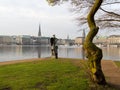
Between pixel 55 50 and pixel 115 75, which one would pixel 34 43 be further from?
pixel 115 75

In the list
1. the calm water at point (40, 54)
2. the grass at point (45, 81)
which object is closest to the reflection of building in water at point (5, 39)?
the calm water at point (40, 54)

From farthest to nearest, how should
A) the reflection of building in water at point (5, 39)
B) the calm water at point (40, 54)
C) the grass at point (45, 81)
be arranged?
the reflection of building in water at point (5, 39) < the calm water at point (40, 54) < the grass at point (45, 81)

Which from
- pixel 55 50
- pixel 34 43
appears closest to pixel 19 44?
pixel 34 43

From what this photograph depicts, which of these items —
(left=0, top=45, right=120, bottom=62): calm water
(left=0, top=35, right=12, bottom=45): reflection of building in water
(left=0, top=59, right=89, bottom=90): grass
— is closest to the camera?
(left=0, top=59, right=89, bottom=90): grass

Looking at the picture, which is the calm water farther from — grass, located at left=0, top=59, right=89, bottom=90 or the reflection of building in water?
the reflection of building in water

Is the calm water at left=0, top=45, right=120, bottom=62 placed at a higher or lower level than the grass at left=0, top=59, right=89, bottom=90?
lower

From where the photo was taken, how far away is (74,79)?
1304cm

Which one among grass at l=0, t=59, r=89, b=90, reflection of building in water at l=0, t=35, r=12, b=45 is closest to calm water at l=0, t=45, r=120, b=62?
grass at l=0, t=59, r=89, b=90

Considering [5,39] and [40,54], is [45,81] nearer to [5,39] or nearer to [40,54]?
[40,54]

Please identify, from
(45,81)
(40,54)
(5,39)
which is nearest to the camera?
(45,81)

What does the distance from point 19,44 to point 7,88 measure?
152 metres

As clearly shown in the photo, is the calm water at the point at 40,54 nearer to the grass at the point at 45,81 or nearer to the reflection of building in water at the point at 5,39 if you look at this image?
the grass at the point at 45,81

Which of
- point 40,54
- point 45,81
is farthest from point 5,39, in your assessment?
point 45,81

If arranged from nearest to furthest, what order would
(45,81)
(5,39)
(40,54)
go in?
(45,81), (40,54), (5,39)
